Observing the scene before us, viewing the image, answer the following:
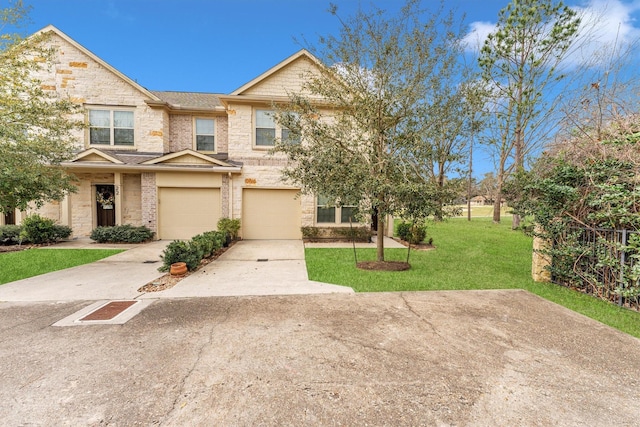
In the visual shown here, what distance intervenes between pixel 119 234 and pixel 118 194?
1942 mm

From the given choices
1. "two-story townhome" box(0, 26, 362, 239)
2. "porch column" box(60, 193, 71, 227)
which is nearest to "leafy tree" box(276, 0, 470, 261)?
"two-story townhome" box(0, 26, 362, 239)

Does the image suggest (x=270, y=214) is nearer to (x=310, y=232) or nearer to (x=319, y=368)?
(x=310, y=232)

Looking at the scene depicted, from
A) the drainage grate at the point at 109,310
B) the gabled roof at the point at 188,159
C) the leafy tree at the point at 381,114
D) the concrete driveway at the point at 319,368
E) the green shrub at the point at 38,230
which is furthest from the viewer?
the gabled roof at the point at 188,159

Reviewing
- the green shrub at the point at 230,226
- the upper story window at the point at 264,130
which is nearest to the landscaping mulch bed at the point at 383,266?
the green shrub at the point at 230,226

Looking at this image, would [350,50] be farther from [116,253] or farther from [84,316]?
[116,253]

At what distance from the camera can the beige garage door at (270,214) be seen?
12.5m

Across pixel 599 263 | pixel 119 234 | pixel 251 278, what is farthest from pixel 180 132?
pixel 599 263

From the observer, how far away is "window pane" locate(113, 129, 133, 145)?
41.0 ft

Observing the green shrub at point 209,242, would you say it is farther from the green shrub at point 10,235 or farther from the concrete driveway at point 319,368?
the green shrub at point 10,235

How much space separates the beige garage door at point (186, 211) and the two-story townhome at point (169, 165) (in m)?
0.04

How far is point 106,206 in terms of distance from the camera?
1241cm

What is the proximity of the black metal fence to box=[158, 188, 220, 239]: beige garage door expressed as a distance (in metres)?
11.5

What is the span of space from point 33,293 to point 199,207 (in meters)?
7.23

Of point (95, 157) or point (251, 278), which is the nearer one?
point (251, 278)
